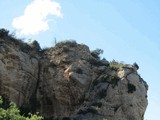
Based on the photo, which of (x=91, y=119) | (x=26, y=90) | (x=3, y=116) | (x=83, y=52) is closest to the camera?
(x=3, y=116)

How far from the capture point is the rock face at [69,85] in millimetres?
52969

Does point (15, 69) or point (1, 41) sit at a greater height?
point (1, 41)

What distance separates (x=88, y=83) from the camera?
5634cm

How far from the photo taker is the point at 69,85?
55.2m

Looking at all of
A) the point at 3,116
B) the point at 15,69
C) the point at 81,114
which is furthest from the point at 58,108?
the point at 3,116

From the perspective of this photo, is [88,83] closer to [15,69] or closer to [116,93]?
[116,93]

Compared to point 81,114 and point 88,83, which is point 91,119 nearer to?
point 81,114

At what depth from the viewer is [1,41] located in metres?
56.1

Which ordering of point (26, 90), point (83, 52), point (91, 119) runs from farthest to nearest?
point (83, 52) < point (26, 90) < point (91, 119)

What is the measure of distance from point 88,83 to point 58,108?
5.21 meters

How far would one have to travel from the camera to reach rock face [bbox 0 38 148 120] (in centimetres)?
5297

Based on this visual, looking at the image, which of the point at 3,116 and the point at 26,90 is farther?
the point at 26,90

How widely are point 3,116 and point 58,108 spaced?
23.1m

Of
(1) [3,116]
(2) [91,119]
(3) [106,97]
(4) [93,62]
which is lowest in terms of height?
(1) [3,116]
